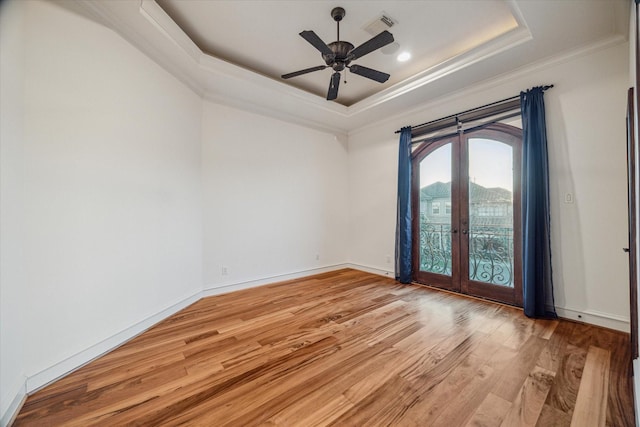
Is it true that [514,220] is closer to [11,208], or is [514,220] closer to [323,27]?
[323,27]

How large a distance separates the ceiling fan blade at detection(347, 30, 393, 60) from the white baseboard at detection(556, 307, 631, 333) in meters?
3.35

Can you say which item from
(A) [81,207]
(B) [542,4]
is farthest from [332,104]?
(A) [81,207]

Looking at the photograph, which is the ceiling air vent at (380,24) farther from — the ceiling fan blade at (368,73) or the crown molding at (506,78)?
the crown molding at (506,78)

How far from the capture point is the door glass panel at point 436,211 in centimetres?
379

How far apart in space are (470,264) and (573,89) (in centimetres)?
233

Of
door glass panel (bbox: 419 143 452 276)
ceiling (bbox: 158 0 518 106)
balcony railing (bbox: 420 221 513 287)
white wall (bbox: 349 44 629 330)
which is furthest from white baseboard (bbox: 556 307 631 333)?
ceiling (bbox: 158 0 518 106)

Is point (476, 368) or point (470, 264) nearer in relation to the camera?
point (476, 368)

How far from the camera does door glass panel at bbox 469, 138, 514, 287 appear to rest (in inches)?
125

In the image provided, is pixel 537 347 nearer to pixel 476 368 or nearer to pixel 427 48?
pixel 476 368

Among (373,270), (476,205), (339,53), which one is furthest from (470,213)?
(339,53)

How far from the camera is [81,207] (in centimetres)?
195

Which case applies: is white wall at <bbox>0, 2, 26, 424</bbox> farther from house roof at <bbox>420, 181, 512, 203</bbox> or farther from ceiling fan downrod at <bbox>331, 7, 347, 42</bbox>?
house roof at <bbox>420, 181, 512, 203</bbox>

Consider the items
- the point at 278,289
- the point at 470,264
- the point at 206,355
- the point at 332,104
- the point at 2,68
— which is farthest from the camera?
the point at 332,104

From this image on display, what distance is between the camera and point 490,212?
332 centimetres
